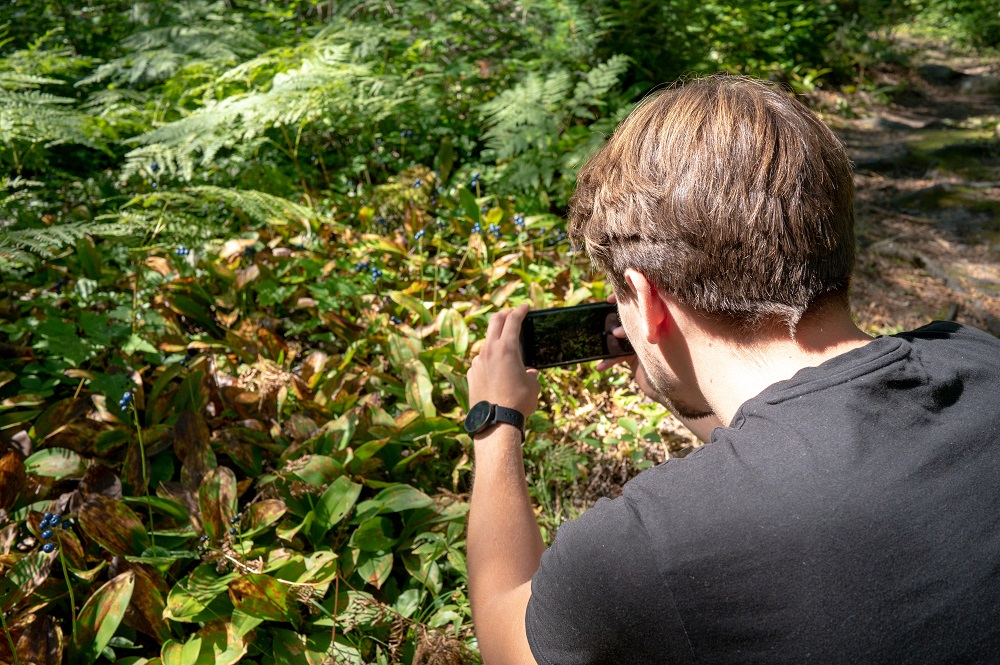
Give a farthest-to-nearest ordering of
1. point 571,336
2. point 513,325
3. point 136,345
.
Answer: point 136,345 → point 571,336 → point 513,325

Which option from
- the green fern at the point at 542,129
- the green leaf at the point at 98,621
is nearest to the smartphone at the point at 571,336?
the green leaf at the point at 98,621

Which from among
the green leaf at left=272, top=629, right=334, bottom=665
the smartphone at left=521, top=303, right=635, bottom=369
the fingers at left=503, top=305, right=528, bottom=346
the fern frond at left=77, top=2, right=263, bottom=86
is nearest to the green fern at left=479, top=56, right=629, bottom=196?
the fern frond at left=77, top=2, right=263, bottom=86

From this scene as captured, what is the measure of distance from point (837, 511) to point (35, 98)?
3.36 metres

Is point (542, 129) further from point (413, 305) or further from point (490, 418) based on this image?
point (490, 418)

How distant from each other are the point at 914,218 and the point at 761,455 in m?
5.07

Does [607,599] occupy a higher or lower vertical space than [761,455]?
lower

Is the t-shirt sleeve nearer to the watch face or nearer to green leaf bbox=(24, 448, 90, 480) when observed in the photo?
the watch face

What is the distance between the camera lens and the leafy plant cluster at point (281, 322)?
2.08m

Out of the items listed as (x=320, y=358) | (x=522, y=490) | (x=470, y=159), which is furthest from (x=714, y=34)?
(x=522, y=490)

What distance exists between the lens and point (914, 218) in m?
5.27

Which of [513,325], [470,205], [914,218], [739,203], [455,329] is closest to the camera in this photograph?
[739,203]

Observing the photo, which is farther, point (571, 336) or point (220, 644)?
point (571, 336)

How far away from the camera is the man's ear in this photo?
1.43 metres

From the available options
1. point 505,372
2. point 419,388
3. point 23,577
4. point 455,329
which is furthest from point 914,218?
point 23,577
